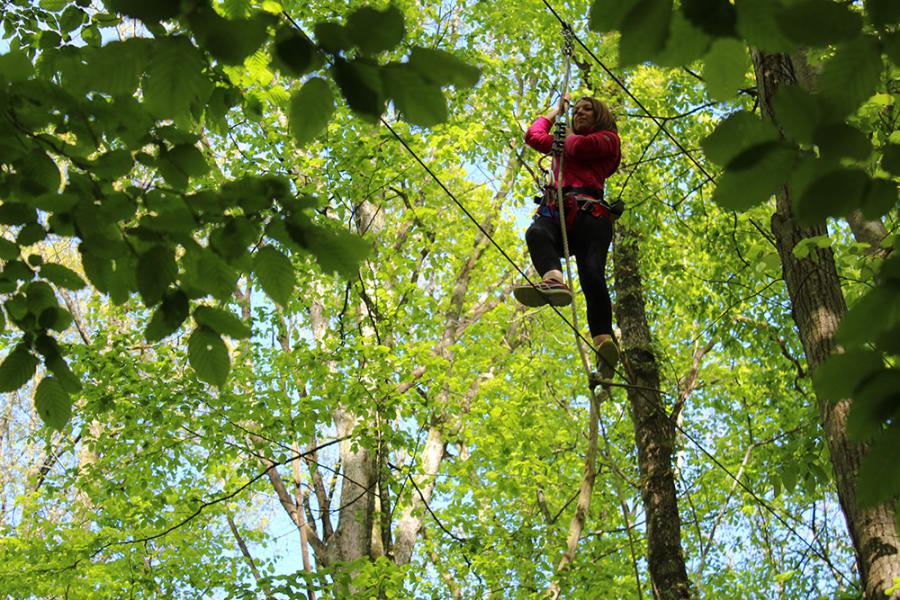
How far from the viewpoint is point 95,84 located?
1.50 m

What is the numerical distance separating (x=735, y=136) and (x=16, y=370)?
1.56 m

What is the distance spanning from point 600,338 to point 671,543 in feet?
5.50

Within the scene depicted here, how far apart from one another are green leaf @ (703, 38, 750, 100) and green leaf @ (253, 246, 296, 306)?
90cm

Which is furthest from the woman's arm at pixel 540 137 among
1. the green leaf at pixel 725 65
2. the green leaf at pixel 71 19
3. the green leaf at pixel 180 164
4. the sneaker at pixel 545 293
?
the green leaf at pixel 725 65

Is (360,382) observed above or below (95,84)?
above

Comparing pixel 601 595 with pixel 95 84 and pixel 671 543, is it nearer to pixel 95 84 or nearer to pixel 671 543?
pixel 671 543

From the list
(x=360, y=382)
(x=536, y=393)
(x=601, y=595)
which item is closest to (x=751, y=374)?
(x=536, y=393)

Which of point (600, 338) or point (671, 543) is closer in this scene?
point (600, 338)

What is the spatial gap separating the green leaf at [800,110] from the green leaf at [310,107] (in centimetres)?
67

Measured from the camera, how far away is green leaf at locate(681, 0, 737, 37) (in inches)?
49.8

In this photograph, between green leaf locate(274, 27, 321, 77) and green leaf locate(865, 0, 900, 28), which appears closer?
green leaf locate(865, 0, 900, 28)

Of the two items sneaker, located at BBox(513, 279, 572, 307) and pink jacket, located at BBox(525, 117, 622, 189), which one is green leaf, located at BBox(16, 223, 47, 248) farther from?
pink jacket, located at BBox(525, 117, 622, 189)

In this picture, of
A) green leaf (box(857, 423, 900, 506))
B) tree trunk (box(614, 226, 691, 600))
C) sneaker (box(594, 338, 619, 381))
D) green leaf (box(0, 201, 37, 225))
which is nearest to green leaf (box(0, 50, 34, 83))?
green leaf (box(0, 201, 37, 225))

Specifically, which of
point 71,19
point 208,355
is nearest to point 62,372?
point 208,355
